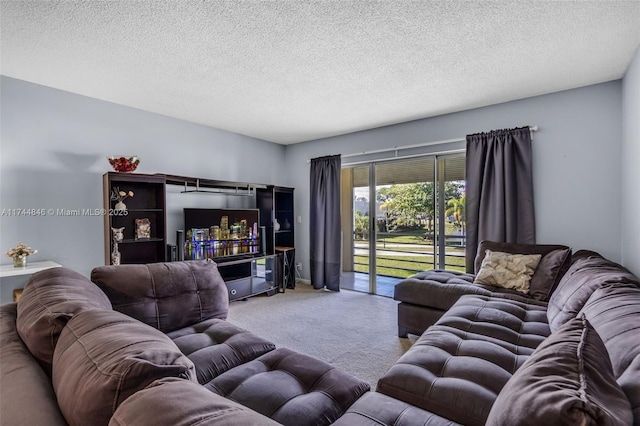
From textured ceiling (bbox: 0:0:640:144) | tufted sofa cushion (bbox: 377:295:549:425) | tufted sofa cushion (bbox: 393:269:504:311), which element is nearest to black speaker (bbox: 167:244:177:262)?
textured ceiling (bbox: 0:0:640:144)

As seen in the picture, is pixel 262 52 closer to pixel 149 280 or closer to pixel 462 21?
pixel 462 21

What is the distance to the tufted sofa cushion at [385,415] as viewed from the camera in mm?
1100

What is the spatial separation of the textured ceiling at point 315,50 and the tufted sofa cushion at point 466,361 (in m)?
2.01

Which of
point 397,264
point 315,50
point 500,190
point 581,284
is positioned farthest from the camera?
point 397,264

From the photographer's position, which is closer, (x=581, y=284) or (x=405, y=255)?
(x=581, y=284)

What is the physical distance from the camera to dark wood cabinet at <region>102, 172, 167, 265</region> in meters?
3.37

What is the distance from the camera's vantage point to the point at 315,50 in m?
2.40

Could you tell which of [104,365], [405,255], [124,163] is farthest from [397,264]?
[104,365]

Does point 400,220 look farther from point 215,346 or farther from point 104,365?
point 104,365

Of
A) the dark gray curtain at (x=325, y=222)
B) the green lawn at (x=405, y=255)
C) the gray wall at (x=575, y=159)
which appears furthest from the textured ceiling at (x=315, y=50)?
the green lawn at (x=405, y=255)

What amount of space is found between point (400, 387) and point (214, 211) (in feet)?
11.7

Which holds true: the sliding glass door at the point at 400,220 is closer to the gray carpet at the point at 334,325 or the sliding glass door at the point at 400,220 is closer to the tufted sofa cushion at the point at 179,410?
the gray carpet at the point at 334,325

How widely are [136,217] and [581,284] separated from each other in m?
4.38

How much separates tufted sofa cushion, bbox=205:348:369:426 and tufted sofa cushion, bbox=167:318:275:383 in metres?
0.07
